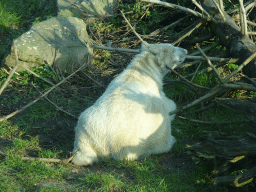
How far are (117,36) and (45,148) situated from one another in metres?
4.34

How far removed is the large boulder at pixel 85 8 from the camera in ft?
28.4

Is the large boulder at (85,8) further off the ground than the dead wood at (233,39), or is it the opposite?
the large boulder at (85,8)

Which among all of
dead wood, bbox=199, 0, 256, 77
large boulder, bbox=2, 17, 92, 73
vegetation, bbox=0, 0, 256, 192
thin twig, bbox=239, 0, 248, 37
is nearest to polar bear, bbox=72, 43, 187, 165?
vegetation, bbox=0, 0, 256, 192

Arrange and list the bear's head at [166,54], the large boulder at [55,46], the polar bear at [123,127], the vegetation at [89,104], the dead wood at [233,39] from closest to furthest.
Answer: the vegetation at [89,104] → the polar bear at [123,127] → the dead wood at [233,39] → the bear's head at [166,54] → the large boulder at [55,46]

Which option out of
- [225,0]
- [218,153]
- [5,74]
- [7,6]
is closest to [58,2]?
[7,6]

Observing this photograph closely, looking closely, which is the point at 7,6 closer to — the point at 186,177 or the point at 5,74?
the point at 5,74

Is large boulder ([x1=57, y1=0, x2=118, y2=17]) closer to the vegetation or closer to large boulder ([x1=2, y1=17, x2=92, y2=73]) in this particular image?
the vegetation

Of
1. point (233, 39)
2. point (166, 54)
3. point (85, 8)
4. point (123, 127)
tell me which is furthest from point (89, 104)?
point (85, 8)

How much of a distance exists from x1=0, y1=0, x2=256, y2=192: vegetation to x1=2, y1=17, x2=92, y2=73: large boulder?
28 centimetres

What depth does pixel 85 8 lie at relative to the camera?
344 inches

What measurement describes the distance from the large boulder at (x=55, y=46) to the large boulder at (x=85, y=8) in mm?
1007

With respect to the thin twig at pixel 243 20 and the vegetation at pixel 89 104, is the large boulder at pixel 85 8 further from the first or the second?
the thin twig at pixel 243 20

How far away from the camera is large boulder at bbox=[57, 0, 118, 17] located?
866 centimetres

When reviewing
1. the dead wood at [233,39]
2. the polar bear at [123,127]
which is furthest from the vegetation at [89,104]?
the dead wood at [233,39]
